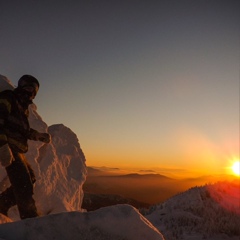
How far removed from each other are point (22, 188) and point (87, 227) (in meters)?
1.62

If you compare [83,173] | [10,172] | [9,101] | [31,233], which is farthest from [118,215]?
[83,173]

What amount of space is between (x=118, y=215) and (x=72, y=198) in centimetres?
473

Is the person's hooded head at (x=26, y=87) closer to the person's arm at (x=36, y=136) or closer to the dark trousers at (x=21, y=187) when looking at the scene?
the person's arm at (x=36, y=136)

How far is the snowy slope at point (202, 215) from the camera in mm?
8867

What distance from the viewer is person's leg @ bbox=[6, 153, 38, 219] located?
4.30m

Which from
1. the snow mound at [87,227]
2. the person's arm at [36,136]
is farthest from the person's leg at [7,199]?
the snow mound at [87,227]

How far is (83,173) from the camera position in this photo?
852 cm

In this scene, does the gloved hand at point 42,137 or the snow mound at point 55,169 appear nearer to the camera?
the gloved hand at point 42,137

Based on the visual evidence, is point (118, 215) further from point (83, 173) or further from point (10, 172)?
point (83, 173)

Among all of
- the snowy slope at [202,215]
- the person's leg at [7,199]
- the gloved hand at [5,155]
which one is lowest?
the snowy slope at [202,215]

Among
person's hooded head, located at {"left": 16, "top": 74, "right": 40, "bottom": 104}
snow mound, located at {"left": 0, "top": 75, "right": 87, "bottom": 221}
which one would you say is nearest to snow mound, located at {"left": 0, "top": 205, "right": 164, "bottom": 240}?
person's hooded head, located at {"left": 16, "top": 74, "right": 40, "bottom": 104}

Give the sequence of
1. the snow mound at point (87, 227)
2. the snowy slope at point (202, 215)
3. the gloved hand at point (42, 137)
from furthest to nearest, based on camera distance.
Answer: the snowy slope at point (202, 215), the gloved hand at point (42, 137), the snow mound at point (87, 227)

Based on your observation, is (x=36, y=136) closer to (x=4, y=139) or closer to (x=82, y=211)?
(x=4, y=139)

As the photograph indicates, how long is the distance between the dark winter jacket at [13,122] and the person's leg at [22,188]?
282 mm
